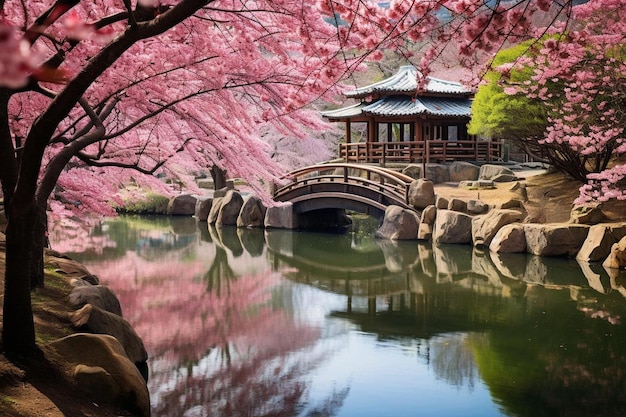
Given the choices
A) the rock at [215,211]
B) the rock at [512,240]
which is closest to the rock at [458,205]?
the rock at [512,240]

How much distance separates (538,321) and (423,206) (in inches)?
351

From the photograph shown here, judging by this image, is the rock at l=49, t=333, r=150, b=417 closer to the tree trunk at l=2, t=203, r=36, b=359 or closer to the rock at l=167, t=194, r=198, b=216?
the tree trunk at l=2, t=203, r=36, b=359

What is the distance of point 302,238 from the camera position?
19812 millimetres

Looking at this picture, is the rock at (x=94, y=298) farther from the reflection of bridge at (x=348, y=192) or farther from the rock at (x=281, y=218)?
the rock at (x=281, y=218)

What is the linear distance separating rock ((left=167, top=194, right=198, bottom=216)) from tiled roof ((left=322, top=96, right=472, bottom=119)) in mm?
6197

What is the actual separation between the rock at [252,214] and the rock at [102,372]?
17372 millimetres

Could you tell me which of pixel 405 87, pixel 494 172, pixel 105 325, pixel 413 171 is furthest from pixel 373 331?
pixel 405 87

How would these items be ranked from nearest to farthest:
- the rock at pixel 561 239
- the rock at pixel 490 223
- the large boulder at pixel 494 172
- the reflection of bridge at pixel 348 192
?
1. the rock at pixel 561 239
2. the rock at pixel 490 223
3. the reflection of bridge at pixel 348 192
4. the large boulder at pixel 494 172

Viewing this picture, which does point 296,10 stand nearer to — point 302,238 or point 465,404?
point 465,404

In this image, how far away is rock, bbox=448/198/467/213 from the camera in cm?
1762

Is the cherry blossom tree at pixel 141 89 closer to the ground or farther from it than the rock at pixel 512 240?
farther from it

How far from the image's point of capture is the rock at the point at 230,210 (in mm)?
23250

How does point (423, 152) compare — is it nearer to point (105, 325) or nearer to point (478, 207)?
point (478, 207)

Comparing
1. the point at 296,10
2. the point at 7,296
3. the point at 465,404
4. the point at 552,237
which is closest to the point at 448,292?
the point at 552,237
